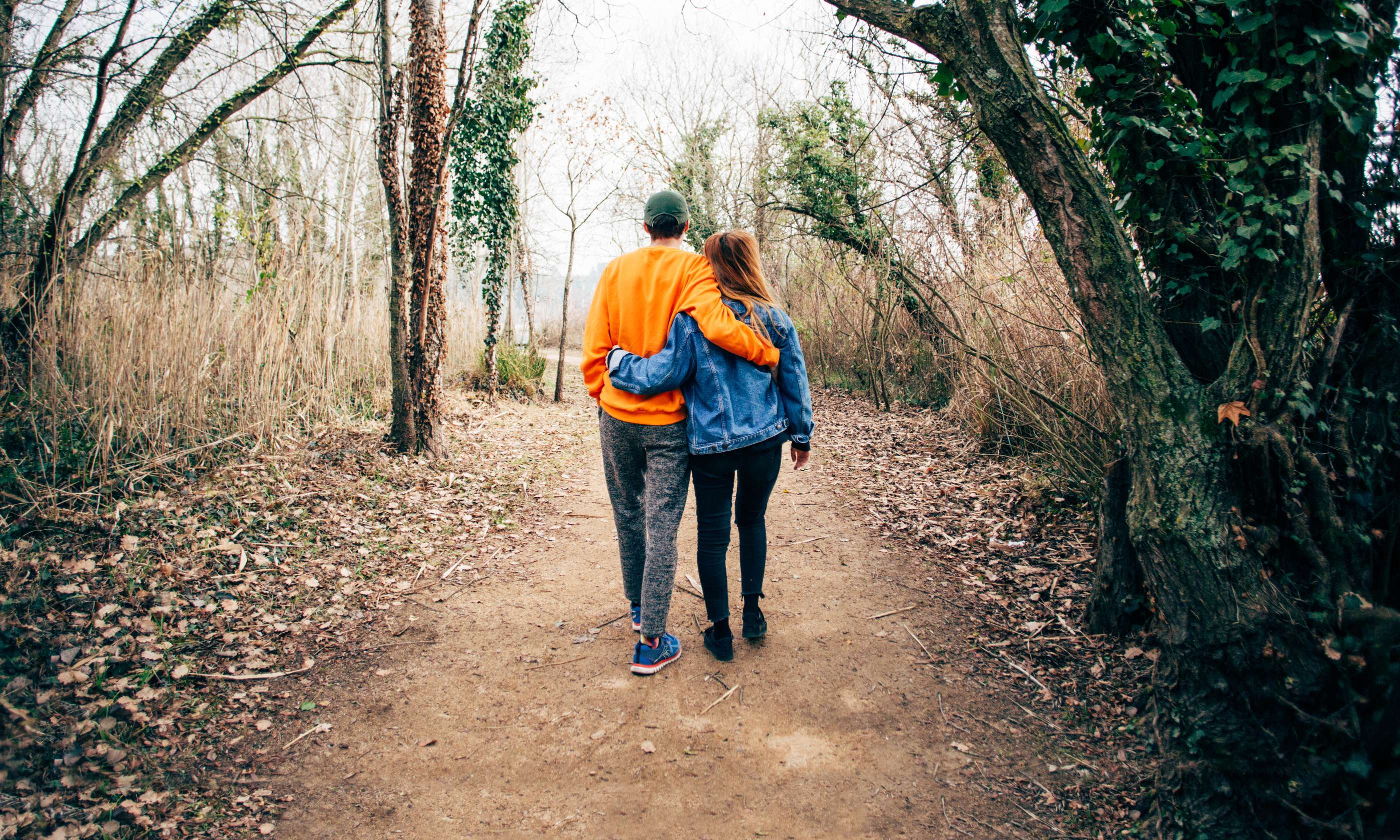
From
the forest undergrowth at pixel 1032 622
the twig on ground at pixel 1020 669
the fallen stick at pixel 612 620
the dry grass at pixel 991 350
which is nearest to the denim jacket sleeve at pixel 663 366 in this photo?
the fallen stick at pixel 612 620

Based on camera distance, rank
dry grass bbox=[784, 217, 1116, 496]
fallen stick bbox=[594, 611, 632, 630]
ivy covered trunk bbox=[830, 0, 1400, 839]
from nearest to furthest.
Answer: ivy covered trunk bbox=[830, 0, 1400, 839] < fallen stick bbox=[594, 611, 632, 630] < dry grass bbox=[784, 217, 1116, 496]

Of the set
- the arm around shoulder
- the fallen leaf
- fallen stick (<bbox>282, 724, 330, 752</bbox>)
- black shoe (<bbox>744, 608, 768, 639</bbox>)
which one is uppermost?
the arm around shoulder

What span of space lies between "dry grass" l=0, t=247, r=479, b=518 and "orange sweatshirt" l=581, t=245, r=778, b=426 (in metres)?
3.60

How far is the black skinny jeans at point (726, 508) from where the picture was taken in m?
2.82

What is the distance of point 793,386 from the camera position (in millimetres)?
2893

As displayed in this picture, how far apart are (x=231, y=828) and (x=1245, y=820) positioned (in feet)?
10.5

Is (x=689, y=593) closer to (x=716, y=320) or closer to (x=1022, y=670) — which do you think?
(x=1022, y=670)

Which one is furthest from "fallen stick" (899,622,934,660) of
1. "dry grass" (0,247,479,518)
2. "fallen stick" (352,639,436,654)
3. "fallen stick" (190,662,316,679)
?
"dry grass" (0,247,479,518)

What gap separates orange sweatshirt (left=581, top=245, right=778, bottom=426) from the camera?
2.69 m

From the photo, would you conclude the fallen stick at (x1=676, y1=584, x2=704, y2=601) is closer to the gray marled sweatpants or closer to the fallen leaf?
the gray marled sweatpants

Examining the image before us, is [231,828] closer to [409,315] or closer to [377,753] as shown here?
[377,753]

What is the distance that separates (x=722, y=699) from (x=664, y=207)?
216 centimetres

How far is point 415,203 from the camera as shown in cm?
598

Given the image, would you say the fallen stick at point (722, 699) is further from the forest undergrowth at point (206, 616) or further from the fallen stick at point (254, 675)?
the fallen stick at point (254, 675)
